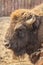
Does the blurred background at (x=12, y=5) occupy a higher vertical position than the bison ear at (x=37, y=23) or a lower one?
lower

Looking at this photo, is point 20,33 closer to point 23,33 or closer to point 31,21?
point 23,33

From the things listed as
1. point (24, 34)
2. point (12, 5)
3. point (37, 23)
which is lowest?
point (12, 5)

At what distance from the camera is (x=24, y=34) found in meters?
5.55

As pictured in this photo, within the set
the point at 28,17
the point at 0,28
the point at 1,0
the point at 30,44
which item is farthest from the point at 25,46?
the point at 1,0

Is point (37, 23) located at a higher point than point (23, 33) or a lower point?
higher

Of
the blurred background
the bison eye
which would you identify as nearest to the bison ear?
the bison eye

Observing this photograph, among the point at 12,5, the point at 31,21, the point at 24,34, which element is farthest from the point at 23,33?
the point at 12,5

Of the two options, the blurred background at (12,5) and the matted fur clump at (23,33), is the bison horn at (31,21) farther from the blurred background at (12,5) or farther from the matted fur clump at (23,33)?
the blurred background at (12,5)

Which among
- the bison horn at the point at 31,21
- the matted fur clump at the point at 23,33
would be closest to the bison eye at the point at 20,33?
the matted fur clump at the point at 23,33

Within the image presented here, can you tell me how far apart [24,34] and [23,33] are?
3 centimetres

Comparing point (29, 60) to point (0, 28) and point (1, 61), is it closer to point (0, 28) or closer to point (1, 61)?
point (1, 61)

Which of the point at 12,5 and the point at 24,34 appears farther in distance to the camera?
the point at 12,5

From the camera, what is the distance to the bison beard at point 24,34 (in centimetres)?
545

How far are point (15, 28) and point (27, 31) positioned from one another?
22 cm
